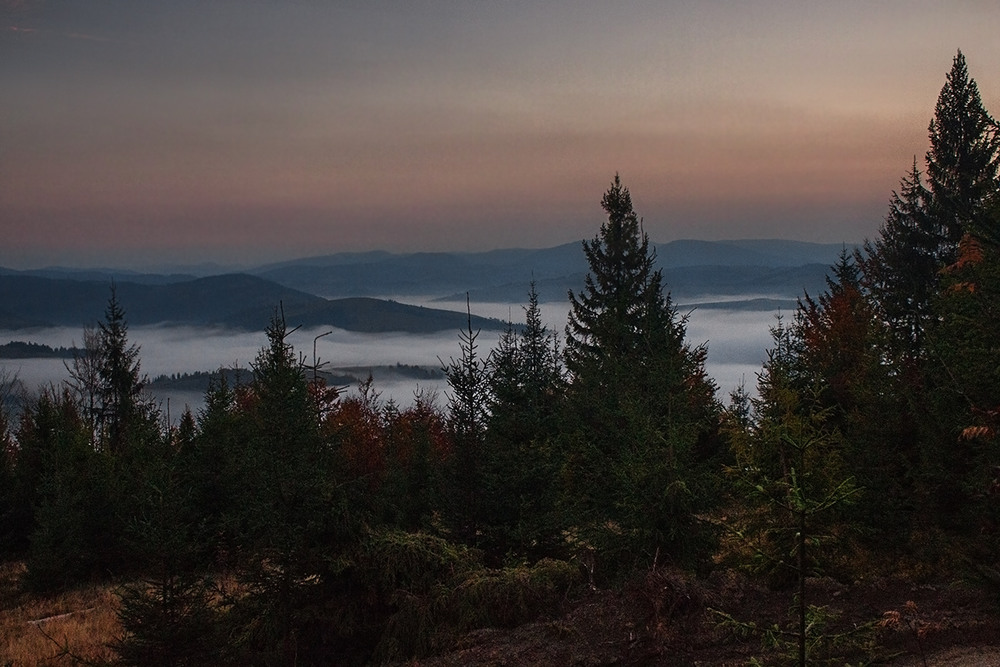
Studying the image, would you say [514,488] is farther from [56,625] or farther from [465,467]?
[56,625]

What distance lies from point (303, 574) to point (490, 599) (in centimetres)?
365

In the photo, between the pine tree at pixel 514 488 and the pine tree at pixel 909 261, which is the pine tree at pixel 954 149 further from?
the pine tree at pixel 514 488

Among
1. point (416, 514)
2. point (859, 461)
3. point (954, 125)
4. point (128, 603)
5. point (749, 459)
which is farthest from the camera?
point (954, 125)

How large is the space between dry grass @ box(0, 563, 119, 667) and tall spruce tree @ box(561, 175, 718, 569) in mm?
10208

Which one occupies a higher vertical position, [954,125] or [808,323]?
[954,125]

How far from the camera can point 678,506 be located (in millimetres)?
11891

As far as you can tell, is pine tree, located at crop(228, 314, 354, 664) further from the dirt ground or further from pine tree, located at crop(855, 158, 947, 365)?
pine tree, located at crop(855, 158, 947, 365)

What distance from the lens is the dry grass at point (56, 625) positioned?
1515cm

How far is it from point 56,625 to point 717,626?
17.9 meters

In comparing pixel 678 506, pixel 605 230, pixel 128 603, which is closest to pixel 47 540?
pixel 128 603

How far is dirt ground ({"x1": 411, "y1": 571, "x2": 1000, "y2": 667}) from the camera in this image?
29.0ft

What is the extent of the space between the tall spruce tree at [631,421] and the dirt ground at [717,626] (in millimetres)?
1088

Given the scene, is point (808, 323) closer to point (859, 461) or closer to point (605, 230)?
point (605, 230)

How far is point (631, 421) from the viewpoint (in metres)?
14.3
